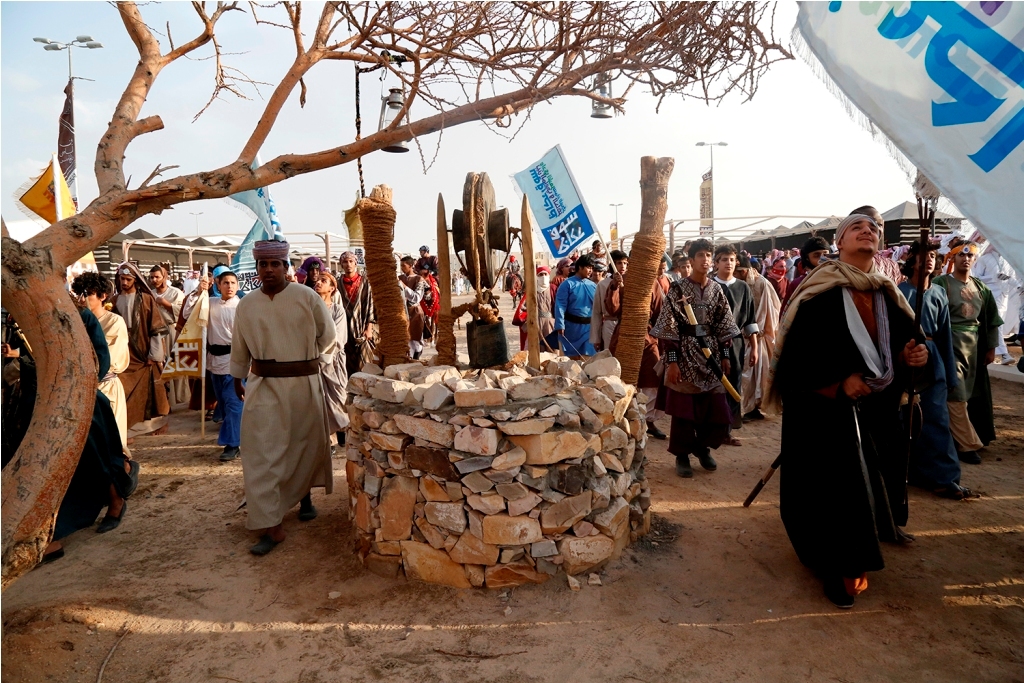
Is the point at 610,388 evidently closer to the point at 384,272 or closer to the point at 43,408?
the point at 384,272

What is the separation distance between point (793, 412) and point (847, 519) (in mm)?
594

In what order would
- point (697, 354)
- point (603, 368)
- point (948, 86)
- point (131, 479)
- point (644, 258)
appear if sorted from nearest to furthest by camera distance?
1. point (948, 86)
2. point (603, 368)
3. point (644, 258)
4. point (131, 479)
5. point (697, 354)

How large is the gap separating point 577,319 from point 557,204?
4.64 ft

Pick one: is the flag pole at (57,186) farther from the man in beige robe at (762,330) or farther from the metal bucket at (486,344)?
the man in beige robe at (762,330)

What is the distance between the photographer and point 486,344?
12.5 ft

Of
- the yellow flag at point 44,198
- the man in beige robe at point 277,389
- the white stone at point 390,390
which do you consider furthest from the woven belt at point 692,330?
the yellow flag at point 44,198

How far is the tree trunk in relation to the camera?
182 cm

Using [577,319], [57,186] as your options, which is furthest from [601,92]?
[57,186]

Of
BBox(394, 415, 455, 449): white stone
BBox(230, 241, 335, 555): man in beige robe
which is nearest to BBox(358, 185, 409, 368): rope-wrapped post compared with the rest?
BBox(230, 241, 335, 555): man in beige robe

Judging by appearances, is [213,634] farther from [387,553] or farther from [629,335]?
[629,335]

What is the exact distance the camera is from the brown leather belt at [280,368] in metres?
3.84

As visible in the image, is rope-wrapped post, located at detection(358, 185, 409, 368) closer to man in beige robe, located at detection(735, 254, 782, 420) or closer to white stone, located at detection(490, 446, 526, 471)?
white stone, located at detection(490, 446, 526, 471)

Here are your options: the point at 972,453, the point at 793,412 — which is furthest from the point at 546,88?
the point at 972,453

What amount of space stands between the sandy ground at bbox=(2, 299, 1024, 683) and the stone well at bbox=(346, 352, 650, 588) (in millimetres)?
154
